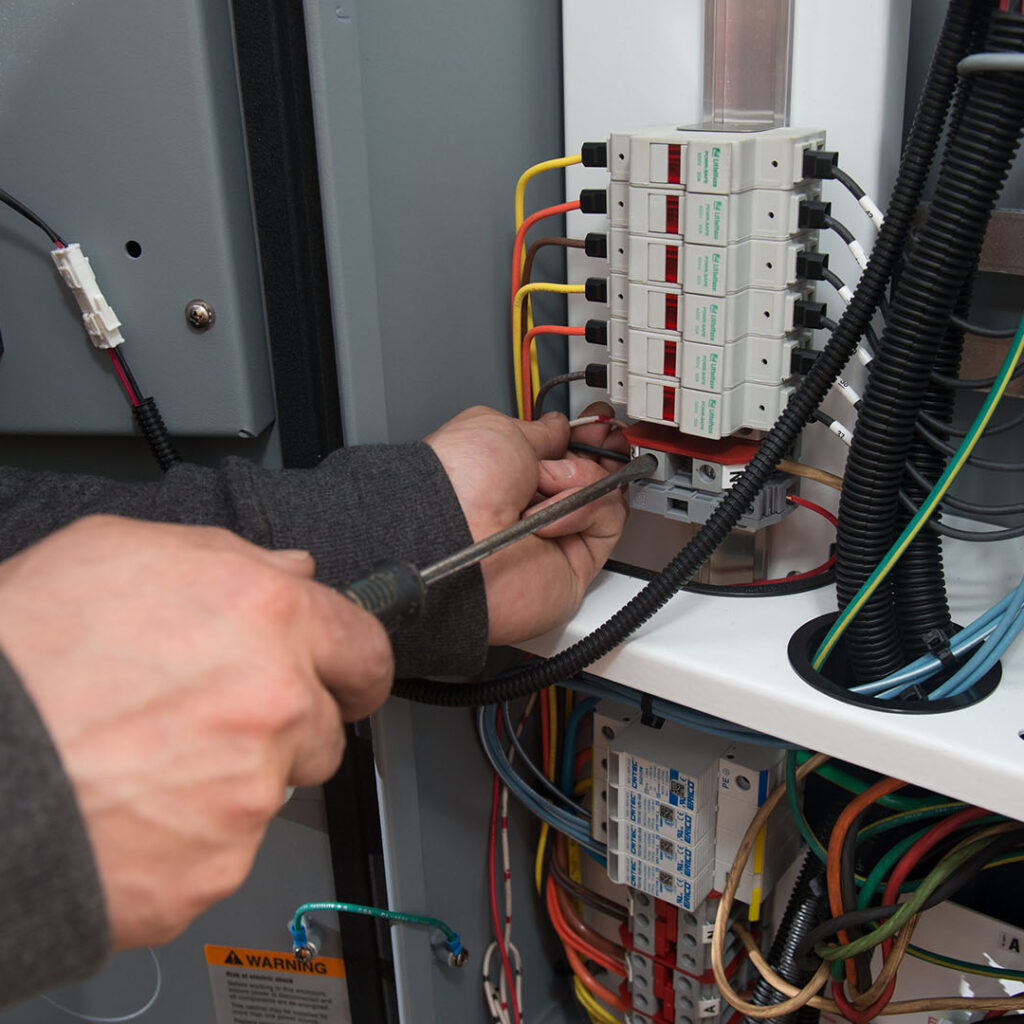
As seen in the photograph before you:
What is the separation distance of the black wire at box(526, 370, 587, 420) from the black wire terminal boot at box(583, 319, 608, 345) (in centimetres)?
→ 4

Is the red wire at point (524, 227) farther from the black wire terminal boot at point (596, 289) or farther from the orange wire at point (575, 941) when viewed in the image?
the orange wire at point (575, 941)

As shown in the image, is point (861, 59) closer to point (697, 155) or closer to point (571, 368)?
point (697, 155)

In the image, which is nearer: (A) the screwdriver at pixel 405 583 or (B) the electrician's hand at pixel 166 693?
(B) the electrician's hand at pixel 166 693

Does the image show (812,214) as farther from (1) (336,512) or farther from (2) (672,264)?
(1) (336,512)

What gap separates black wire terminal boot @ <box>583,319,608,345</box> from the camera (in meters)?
0.86

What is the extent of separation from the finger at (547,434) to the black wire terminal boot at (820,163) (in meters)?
0.28

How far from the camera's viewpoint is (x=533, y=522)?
26.6 inches

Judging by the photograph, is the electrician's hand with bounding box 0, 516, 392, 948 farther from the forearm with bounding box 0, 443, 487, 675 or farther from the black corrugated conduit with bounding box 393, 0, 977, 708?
the black corrugated conduit with bounding box 393, 0, 977, 708

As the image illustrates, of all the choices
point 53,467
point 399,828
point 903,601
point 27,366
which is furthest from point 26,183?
point 903,601

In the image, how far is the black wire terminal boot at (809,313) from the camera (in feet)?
2.41

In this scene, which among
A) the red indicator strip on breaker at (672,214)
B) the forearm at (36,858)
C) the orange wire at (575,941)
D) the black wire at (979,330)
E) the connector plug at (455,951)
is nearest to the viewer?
the forearm at (36,858)

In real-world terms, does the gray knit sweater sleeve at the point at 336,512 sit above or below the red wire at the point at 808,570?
above

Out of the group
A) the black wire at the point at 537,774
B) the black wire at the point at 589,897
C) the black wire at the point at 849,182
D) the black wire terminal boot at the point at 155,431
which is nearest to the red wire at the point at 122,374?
the black wire terminal boot at the point at 155,431

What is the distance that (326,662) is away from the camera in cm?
47
